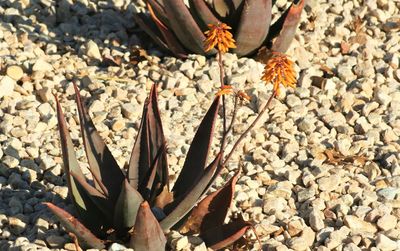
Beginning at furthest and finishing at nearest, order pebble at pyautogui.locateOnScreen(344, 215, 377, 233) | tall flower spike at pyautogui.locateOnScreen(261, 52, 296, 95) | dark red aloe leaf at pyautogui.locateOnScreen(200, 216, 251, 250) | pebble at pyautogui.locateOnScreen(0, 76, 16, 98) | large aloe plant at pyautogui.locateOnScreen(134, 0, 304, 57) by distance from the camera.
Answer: large aloe plant at pyautogui.locateOnScreen(134, 0, 304, 57) < pebble at pyautogui.locateOnScreen(0, 76, 16, 98) < pebble at pyautogui.locateOnScreen(344, 215, 377, 233) < dark red aloe leaf at pyautogui.locateOnScreen(200, 216, 251, 250) < tall flower spike at pyautogui.locateOnScreen(261, 52, 296, 95)

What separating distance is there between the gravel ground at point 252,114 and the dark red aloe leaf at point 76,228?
0.50 ft

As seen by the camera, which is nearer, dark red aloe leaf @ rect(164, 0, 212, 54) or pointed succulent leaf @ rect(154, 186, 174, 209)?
pointed succulent leaf @ rect(154, 186, 174, 209)

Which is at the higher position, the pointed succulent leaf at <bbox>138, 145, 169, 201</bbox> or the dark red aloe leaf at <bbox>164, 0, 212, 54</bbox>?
the dark red aloe leaf at <bbox>164, 0, 212, 54</bbox>

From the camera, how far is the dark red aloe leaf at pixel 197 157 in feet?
12.4

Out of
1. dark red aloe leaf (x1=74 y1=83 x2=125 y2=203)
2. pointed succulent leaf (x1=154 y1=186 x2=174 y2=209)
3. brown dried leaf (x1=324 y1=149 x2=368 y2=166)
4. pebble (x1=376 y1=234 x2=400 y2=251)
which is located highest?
dark red aloe leaf (x1=74 y1=83 x2=125 y2=203)

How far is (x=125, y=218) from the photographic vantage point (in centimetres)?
368

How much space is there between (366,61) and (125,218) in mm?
2165

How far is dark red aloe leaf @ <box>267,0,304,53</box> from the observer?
5.00 m

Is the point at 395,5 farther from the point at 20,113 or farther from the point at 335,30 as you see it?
the point at 20,113

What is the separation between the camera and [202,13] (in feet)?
16.4

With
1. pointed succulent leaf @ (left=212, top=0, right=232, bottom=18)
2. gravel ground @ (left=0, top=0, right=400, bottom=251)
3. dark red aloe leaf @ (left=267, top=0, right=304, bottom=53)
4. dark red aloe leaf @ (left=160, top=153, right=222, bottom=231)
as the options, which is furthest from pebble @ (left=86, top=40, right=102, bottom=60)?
dark red aloe leaf @ (left=160, top=153, right=222, bottom=231)

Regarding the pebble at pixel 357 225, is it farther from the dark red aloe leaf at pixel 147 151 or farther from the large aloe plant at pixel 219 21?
the large aloe plant at pixel 219 21

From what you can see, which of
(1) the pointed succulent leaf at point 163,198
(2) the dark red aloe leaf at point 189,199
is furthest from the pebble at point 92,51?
(2) the dark red aloe leaf at point 189,199

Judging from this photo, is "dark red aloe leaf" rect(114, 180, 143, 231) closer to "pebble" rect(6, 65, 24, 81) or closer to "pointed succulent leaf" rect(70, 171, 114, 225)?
"pointed succulent leaf" rect(70, 171, 114, 225)
